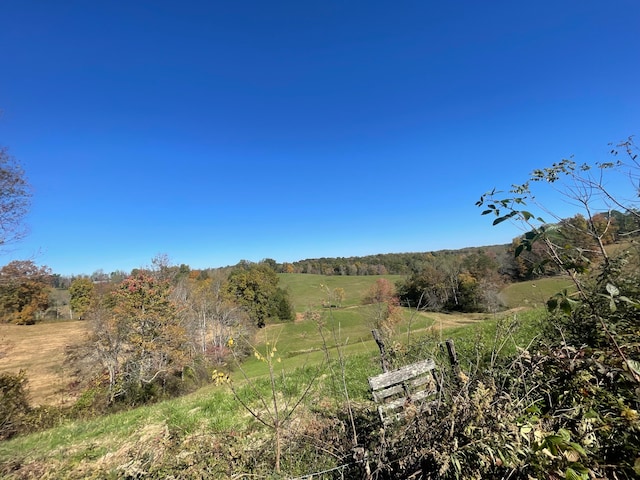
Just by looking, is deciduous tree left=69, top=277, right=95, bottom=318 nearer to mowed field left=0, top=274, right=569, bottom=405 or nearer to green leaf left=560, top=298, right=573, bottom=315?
mowed field left=0, top=274, right=569, bottom=405

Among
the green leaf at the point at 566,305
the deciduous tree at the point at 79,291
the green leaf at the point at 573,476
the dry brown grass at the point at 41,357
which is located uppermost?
the deciduous tree at the point at 79,291

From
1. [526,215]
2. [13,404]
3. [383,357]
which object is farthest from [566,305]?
[13,404]

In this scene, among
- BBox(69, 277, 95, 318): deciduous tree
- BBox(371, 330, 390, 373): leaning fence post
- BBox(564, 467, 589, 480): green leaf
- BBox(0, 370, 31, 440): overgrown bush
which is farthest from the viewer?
BBox(69, 277, 95, 318): deciduous tree

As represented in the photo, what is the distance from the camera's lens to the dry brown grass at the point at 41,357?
62.6ft

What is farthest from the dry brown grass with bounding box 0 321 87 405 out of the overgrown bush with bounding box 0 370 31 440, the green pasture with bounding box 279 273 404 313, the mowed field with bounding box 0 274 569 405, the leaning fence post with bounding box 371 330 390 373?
the green pasture with bounding box 279 273 404 313

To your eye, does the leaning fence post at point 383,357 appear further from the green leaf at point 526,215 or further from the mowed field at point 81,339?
the green leaf at point 526,215

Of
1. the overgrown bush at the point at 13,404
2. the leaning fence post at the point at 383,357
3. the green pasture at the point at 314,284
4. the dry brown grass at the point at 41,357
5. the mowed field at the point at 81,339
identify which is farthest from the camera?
the green pasture at the point at 314,284

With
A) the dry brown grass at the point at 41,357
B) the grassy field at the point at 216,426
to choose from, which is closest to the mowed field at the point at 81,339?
the dry brown grass at the point at 41,357

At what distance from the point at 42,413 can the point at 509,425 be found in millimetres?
18353

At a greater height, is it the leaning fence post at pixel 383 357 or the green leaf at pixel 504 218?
the green leaf at pixel 504 218

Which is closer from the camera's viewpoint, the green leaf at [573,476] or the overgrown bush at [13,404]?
the green leaf at [573,476]

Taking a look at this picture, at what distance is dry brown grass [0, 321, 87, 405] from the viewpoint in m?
19.1

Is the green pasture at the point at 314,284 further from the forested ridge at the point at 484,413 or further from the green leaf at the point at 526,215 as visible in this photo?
the green leaf at the point at 526,215

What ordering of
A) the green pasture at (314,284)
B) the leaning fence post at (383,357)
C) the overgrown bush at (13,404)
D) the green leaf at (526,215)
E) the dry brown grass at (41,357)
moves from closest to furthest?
the green leaf at (526,215)
the leaning fence post at (383,357)
the overgrown bush at (13,404)
the dry brown grass at (41,357)
the green pasture at (314,284)
